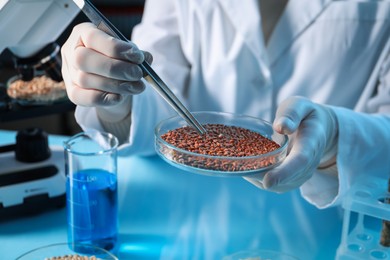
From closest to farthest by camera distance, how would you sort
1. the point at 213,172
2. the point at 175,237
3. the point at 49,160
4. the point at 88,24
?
the point at 213,172
the point at 88,24
the point at 175,237
the point at 49,160

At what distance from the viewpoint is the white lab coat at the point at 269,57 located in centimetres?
124

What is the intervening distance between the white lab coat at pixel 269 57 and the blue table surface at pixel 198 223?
146mm

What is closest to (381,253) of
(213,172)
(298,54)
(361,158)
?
(361,158)

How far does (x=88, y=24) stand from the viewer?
2.73 feet

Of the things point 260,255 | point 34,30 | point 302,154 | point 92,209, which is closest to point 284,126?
point 302,154

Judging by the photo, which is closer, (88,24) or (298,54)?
(88,24)

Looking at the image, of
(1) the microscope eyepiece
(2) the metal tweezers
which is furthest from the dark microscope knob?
(2) the metal tweezers

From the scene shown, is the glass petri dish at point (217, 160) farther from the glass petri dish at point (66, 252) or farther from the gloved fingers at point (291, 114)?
the glass petri dish at point (66, 252)

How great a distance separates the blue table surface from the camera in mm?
909

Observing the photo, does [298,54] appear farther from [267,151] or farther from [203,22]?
[267,151]

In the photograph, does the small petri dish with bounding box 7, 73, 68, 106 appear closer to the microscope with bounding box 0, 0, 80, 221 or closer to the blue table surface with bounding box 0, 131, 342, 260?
the microscope with bounding box 0, 0, 80, 221

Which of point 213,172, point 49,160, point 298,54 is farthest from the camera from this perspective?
point 298,54

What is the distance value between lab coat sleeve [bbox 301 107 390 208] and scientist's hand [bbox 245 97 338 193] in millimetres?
29

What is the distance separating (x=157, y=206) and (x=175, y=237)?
111 mm
